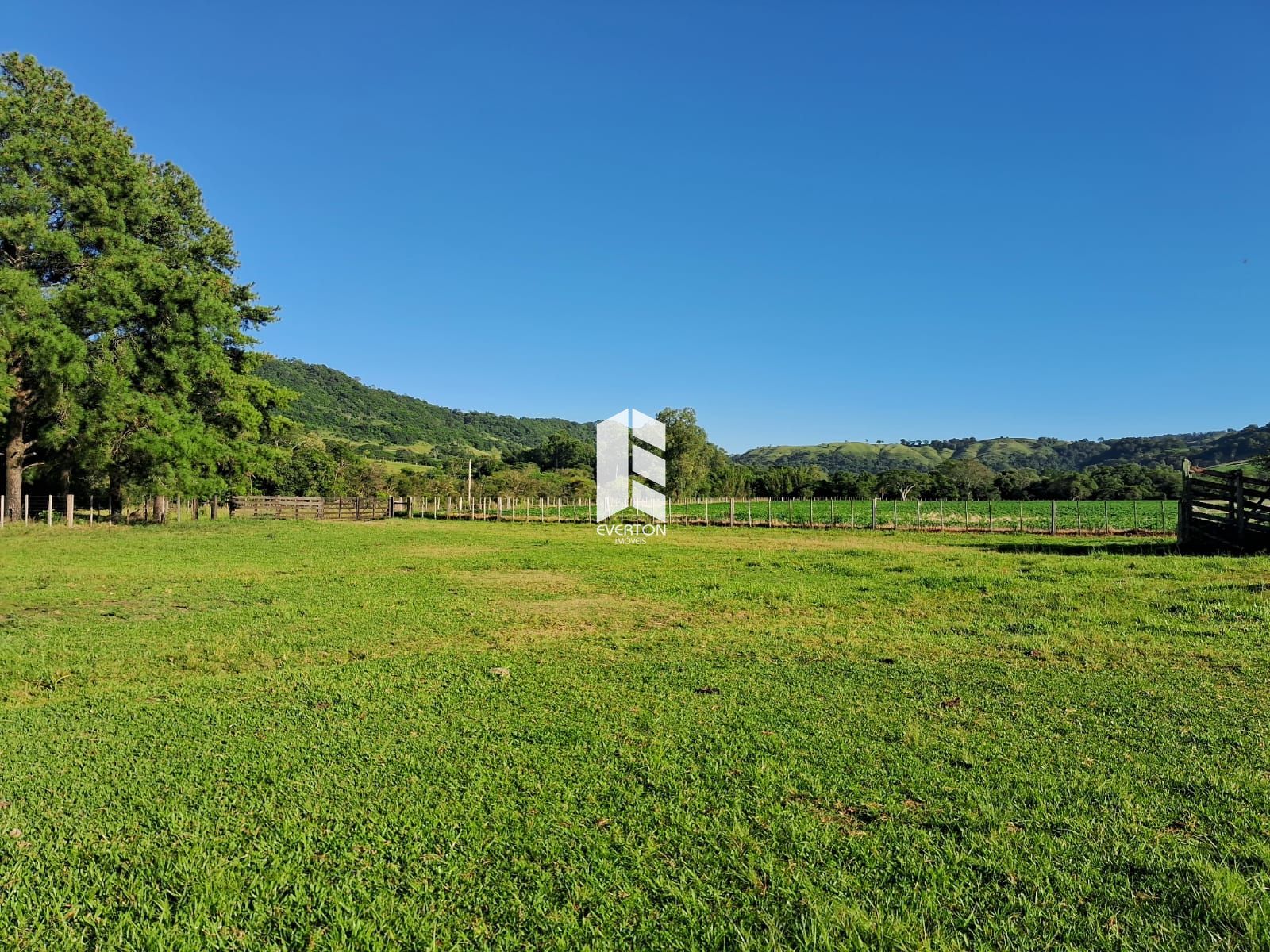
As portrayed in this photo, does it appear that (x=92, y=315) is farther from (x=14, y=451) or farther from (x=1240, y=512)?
(x=1240, y=512)

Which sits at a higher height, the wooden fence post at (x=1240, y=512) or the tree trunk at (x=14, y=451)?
the tree trunk at (x=14, y=451)

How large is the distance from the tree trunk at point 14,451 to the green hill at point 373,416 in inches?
4165

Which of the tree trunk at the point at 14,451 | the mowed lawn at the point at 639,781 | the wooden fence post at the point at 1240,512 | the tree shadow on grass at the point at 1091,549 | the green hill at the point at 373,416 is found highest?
the green hill at the point at 373,416

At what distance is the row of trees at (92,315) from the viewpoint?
26.7 meters

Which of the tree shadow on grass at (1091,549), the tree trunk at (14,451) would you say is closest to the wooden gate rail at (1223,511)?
the tree shadow on grass at (1091,549)

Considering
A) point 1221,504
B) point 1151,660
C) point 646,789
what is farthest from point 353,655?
point 1221,504

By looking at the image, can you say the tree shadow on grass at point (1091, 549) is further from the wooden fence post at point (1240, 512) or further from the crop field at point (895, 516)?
the crop field at point (895, 516)

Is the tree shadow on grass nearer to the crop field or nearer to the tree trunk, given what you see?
the crop field

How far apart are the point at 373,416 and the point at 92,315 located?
14651 centimetres

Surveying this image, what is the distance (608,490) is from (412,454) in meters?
90.9

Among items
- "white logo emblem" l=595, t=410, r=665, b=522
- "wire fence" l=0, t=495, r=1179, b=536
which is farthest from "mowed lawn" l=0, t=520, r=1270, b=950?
"white logo emblem" l=595, t=410, r=665, b=522

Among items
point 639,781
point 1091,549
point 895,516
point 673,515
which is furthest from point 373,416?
point 639,781

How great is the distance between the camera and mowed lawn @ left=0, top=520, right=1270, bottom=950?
262cm

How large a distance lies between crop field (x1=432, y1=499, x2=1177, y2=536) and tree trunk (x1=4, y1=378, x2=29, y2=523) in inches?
862
